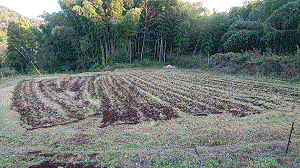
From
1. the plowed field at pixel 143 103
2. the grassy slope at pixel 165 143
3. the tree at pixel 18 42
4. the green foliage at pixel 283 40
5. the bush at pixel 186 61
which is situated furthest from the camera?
the tree at pixel 18 42

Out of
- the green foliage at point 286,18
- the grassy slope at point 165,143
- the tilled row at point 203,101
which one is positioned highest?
the green foliage at point 286,18

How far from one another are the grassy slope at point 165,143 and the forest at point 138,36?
27.2 feet

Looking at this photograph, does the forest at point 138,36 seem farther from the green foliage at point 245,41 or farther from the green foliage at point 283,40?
the green foliage at point 283,40

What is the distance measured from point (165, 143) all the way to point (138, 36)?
16314mm

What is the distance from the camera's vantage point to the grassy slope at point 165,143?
2604 millimetres

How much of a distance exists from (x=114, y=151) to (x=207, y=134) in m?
1.80

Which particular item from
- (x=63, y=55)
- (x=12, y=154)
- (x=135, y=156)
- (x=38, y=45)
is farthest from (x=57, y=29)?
(x=135, y=156)

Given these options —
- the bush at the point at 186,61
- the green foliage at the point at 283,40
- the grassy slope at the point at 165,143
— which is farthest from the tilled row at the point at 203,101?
the bush at the point at 186,61

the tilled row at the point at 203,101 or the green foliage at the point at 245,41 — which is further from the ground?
the green foliage at the point at 245,41

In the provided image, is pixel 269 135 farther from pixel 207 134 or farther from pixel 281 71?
pixel 281 71

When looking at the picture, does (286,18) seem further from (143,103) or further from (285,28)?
(143,103)

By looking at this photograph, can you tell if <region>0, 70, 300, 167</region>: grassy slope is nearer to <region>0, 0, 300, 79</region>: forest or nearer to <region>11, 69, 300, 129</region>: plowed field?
<region>11, 69, 300, 129</region>: plowed field

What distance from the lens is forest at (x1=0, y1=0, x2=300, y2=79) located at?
13102 millimetres

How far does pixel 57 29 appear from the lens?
1573cm
